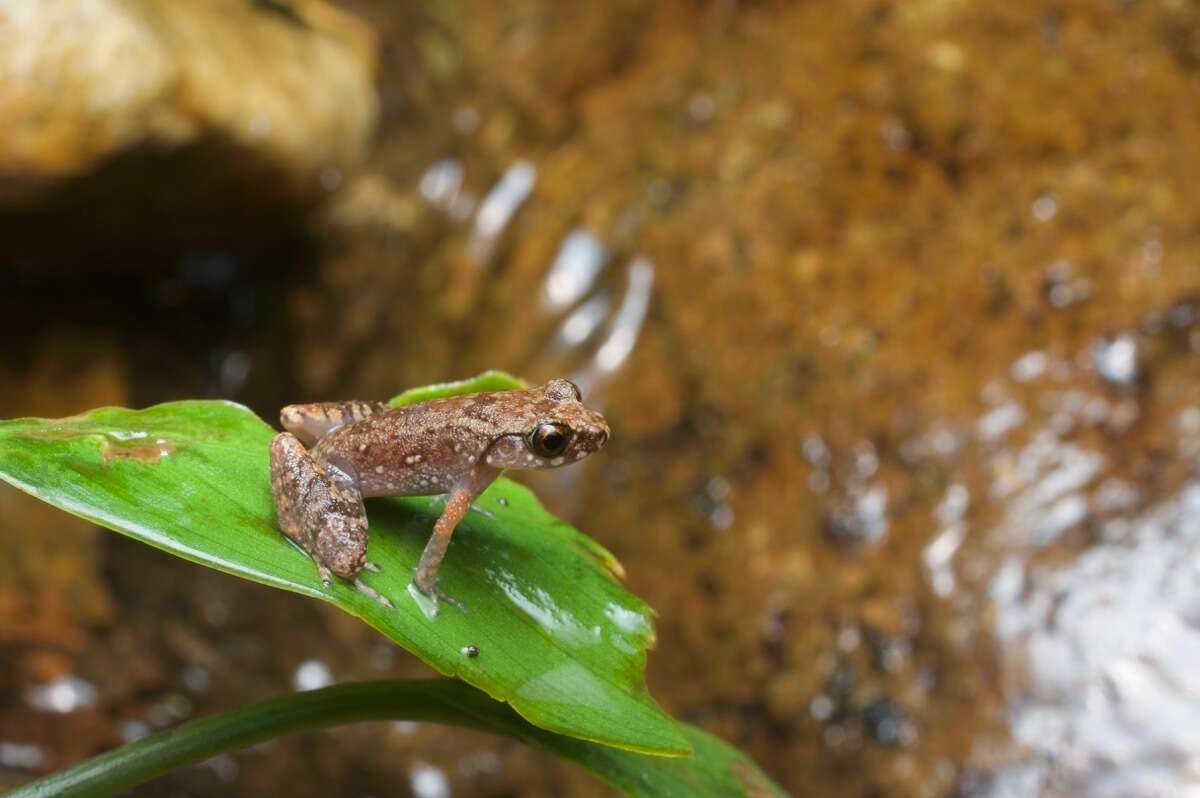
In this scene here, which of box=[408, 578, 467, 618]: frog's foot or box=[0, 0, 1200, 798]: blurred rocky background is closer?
box=[408, 578, 467, 618]: frog's foot

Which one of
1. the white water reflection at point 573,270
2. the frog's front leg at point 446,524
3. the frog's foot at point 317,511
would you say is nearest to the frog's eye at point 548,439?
the frog's front leg at point 446,524

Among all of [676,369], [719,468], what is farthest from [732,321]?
[719,468]

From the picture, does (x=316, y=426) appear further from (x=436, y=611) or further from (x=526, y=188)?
(x=526, y=188)

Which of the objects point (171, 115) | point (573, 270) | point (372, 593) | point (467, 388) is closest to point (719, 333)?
point (573, 270)

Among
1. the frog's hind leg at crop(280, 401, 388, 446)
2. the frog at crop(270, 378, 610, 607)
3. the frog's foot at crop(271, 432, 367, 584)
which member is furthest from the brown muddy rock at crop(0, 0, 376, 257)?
the frog's foot at crop(271, 432, 367, 584)

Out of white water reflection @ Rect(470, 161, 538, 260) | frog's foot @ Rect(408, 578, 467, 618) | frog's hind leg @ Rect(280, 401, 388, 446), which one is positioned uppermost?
white water reflection @ Rect(470, 161, 538, 260)

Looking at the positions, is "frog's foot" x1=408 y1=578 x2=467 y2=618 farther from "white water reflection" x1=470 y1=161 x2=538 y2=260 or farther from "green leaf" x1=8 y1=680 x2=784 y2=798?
"white water reflection" x1=470 y1=161 x2=538 y2=260
